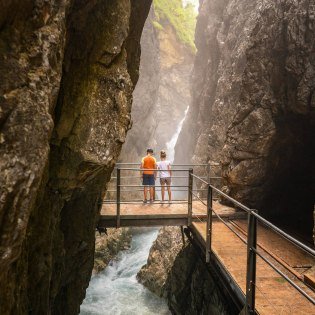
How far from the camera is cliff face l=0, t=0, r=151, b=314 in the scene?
3.96 metres

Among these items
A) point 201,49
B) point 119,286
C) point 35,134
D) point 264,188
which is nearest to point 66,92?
point 35,134

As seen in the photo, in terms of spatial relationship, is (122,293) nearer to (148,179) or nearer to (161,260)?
(161,260)

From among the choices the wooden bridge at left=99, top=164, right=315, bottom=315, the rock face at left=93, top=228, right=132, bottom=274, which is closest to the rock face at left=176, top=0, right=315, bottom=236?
the wooden bridge at left=99, top=164, right=315, bottom=315

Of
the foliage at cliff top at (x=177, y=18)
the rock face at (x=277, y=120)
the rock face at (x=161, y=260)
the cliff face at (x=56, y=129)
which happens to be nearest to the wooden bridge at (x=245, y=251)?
the rock face at (x=277, y=120)

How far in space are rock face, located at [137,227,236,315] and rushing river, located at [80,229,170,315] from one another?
1.83ft

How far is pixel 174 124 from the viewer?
52188 mm

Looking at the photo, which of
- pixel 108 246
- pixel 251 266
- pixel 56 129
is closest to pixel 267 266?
pixel 251 266

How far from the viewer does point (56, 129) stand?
609 centimetres

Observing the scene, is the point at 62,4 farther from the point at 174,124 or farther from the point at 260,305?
the point at 174,124

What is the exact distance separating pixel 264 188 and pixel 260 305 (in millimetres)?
5915

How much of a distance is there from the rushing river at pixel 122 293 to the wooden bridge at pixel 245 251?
5.65 m

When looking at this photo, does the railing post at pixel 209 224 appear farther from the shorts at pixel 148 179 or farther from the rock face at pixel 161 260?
the rock face at pixel 161 260

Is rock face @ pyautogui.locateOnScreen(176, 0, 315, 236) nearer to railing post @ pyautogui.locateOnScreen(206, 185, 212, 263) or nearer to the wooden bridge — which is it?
the wooden bridge

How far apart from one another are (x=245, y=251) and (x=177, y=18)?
152ft
